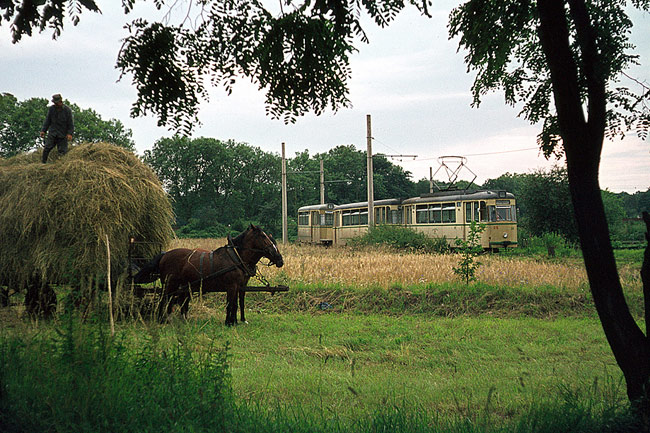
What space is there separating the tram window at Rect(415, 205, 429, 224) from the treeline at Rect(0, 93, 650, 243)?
7062 mm

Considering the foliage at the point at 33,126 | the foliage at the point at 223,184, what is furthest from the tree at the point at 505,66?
the foliage at the point at 223,184

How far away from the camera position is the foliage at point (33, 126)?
2245cm

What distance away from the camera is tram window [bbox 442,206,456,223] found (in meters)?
25.6

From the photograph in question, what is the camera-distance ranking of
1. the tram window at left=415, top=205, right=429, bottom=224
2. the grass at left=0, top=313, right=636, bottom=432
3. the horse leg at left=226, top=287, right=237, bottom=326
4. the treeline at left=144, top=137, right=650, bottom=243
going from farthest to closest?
1. the treeline at left=144, top=137, right=650, bottom=243
2. the tram window at left=415, top=205, right=429, bottom=224
3. the horse leg at left=226, top=287, right=237, bottom=326
4. the grass at left=0, top=313, right=636, bottom=432

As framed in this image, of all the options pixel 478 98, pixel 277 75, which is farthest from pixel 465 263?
pixel 277 75

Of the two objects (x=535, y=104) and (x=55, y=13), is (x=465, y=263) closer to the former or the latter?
(x=535, y=104)

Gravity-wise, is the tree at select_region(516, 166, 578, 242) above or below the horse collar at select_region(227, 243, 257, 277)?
above

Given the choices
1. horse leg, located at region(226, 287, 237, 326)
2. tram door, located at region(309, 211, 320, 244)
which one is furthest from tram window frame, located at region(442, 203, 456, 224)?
horse leg, located at region(226, 287, 237, 326)

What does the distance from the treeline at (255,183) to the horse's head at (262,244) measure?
5.53 metres

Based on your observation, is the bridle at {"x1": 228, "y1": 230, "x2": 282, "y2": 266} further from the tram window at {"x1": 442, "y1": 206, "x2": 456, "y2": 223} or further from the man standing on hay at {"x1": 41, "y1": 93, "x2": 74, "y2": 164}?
the tram window at {"x1": 442, "y1": 206, "x2": 456, "y2": 223}

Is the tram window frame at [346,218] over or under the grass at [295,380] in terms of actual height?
over

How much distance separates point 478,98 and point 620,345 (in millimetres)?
3717

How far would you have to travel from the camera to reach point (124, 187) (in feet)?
28.7

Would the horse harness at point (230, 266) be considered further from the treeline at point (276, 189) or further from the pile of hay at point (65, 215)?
the treeline at point (276, 189)
